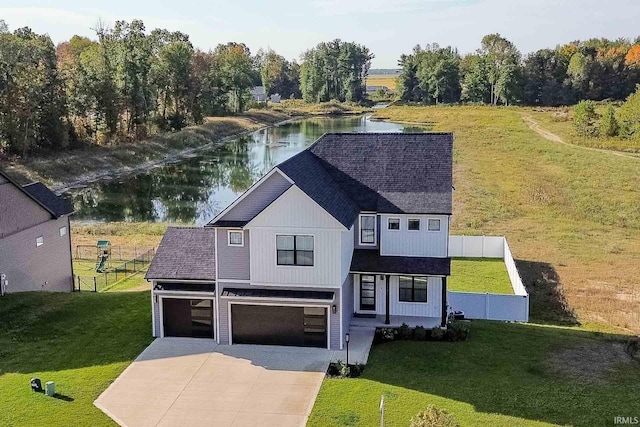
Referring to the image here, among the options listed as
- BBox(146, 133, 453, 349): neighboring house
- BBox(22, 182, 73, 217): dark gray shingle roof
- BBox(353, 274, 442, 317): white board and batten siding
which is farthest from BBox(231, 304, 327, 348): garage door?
BBox(22, 182, 73, 217): dark gray shingle roof

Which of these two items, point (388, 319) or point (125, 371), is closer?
point (125, 371)

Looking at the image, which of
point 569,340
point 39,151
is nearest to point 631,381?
point 569,340

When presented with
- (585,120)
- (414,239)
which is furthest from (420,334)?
(585,120)

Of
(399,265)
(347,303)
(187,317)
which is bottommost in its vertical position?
(187,317)

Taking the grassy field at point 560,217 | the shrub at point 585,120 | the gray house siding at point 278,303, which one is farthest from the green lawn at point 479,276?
the shrub at point 585,120

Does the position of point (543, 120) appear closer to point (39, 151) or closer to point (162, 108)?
point (162, 108)

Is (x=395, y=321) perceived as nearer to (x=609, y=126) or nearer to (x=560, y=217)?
(x=560, y=217)

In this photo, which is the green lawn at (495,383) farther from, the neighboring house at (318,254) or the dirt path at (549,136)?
the dirt path at (549,136)
